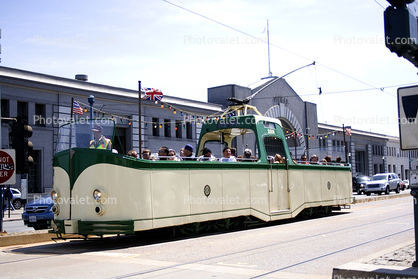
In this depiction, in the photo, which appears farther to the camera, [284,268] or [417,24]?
[284,268]

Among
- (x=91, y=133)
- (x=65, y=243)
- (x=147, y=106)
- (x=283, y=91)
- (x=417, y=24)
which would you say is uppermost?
(x=283, y=91)

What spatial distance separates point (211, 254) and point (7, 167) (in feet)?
19.2

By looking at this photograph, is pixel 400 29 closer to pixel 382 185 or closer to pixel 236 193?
pixel 236 193

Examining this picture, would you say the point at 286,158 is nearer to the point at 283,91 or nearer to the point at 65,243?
the point at 65,243

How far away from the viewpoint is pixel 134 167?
10703 millimetres

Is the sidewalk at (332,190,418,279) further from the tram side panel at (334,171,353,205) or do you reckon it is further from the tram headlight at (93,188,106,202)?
the tram side panel at (334,171,353,205)

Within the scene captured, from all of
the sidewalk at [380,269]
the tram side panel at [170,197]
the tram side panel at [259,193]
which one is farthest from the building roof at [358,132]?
the sidewalk at [380,269]

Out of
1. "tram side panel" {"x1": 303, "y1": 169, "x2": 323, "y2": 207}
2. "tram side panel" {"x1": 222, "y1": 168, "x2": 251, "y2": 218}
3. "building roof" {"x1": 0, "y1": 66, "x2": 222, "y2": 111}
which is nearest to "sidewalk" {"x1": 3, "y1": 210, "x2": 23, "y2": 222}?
"building roof" {"x1": 0, "y1": 66, "x2": 222, "y2": 111}

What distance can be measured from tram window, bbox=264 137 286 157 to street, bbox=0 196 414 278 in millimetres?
2778

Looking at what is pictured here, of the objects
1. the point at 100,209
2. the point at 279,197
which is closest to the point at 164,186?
the point at 100,209

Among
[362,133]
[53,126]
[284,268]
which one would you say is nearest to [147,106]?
[53,126]

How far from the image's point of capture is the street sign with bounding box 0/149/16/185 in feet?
38.9

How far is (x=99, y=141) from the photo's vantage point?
10625 mm

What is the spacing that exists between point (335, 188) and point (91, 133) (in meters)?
11.5
